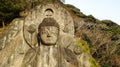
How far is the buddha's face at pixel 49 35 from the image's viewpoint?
618 cm

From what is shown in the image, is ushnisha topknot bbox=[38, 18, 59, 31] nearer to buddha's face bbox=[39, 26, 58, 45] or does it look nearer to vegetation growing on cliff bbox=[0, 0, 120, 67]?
buddha's face bbox=[39, 26, 58, 45]

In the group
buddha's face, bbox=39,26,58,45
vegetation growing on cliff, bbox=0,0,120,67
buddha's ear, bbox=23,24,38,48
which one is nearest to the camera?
buddha's face, bbox=39,26,58,45

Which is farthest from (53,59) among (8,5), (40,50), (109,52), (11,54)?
(109,52)

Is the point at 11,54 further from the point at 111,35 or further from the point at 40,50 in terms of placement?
the point at 111,35

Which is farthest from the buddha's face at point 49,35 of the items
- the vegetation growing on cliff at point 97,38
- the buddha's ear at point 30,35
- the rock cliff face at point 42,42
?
the vegetation growing on cliff at point 97,38

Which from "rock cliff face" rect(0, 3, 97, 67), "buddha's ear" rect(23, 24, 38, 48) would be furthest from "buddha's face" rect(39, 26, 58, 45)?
"buddha's ear" rect(23, 24, 38, 48)

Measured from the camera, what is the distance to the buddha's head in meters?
6.18

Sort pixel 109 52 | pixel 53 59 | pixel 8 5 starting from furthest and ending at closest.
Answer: pixel 109 52 → pixel 8 5 → pixel 53 59

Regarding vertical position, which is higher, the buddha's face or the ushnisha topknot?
the ushnisha topknot

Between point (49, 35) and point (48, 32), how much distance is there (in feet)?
0.20

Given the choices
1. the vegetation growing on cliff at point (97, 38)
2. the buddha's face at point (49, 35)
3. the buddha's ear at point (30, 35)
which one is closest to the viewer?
the buddha's face at point (49, 35)

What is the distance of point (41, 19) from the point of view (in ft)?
21.0

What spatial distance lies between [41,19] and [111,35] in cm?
1909

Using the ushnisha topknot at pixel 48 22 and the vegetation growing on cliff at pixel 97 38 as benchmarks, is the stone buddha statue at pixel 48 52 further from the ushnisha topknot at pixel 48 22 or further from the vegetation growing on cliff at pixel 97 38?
the vegetation growing on cliff at pixel 97 38
